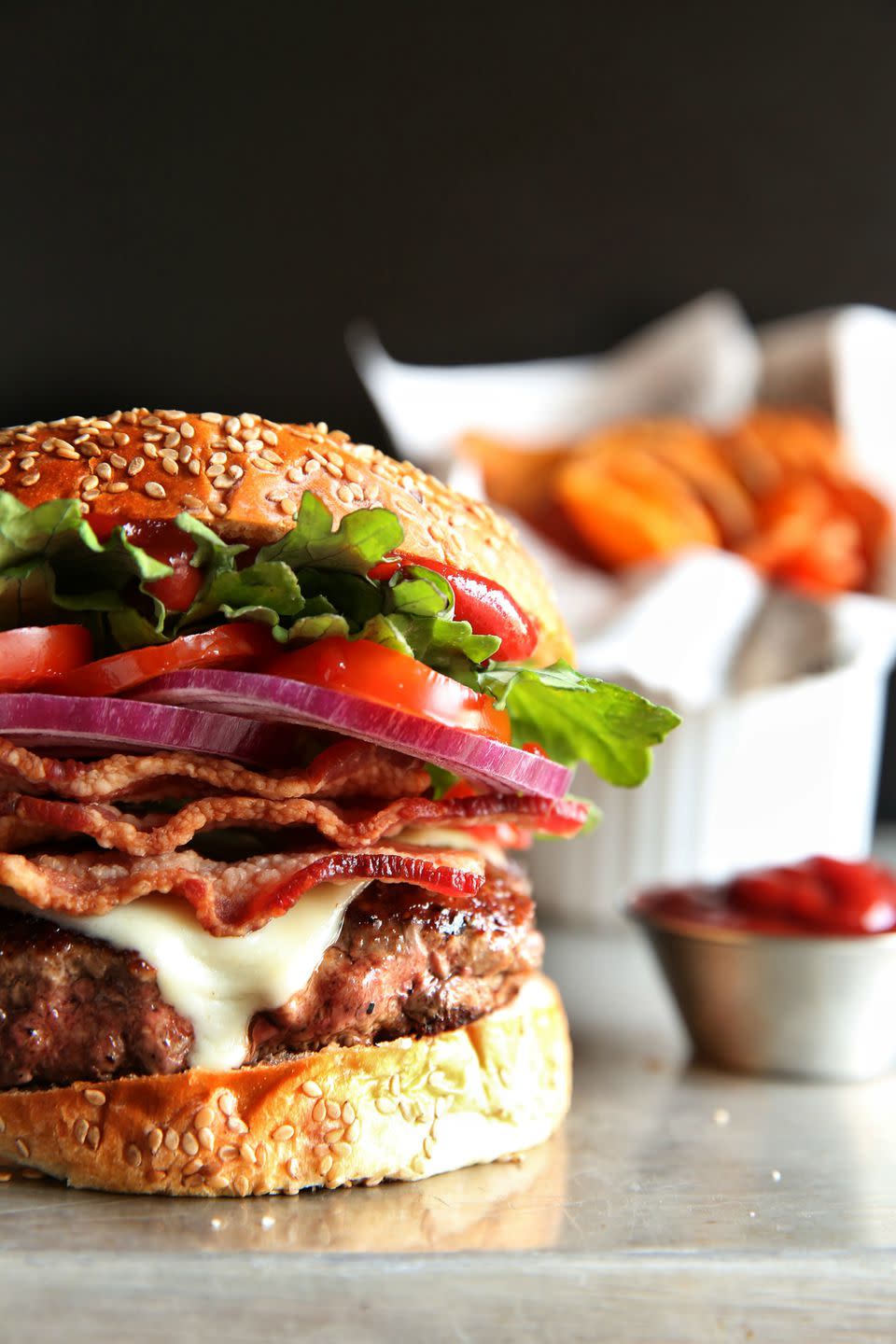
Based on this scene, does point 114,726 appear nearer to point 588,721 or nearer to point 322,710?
point 322,710

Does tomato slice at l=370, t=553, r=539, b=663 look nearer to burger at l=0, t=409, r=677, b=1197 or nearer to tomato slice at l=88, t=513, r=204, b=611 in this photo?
burger at l=0, t=409, r=677, b=1197

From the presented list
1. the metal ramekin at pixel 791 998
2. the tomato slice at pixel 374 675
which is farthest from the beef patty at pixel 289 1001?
the metal ramekin at pixel 791 998

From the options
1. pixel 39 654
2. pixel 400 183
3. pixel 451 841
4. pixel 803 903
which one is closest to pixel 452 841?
pixel 451 841

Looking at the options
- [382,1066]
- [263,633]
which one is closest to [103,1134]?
[382,1066]

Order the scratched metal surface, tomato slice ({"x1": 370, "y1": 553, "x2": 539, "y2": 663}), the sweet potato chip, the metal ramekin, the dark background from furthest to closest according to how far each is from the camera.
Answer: the dark background
the sweet potato chip
the metal ramekin
tomato slice ({"x1": 370, "y1": 553, "x2": 539, "y2": 663})
the scratched metal surface

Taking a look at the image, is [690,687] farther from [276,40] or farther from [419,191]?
[276,40]

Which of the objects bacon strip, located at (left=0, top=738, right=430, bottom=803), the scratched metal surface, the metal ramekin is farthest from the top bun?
the metal ramekin

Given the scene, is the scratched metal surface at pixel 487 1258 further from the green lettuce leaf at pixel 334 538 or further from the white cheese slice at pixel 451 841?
the green lettuce leaf at pixel 334 538
